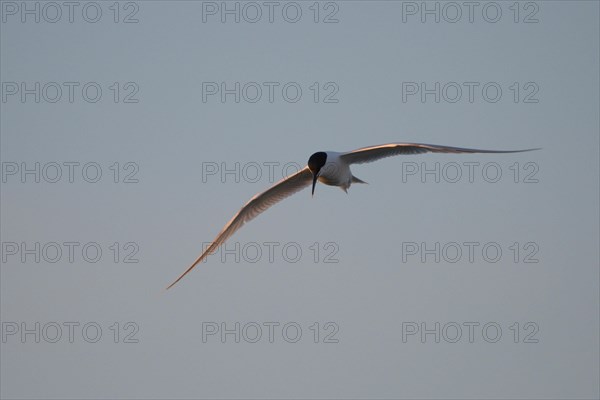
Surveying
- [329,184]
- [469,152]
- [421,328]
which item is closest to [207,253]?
[329,184]

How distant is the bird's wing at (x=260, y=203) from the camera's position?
18.0 metres

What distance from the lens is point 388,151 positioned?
16656 mm

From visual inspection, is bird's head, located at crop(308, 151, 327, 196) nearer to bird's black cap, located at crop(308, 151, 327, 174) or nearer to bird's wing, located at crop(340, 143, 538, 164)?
bird's black cap, located at crop(308, 151, 327, 174)

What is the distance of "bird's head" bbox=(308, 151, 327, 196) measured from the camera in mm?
16672

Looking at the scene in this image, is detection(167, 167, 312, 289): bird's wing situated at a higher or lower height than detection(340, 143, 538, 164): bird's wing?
lower

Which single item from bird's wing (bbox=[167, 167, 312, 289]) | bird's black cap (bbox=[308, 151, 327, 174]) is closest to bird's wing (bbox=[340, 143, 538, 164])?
bird's black cap (bbox=[308, 151, 327, 174])

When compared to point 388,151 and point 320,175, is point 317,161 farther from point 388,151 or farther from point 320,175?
point 388,151

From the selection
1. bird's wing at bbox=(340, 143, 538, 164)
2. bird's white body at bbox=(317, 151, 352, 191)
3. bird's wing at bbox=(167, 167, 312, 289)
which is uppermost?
bird's wing at bbox=(340, 143, 538, 164)

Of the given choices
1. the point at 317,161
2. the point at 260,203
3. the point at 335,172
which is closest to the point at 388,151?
the point at 335,172

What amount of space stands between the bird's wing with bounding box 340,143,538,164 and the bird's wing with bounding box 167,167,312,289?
4.02 ft

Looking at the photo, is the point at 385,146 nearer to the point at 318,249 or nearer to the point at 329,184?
the point at 329,184

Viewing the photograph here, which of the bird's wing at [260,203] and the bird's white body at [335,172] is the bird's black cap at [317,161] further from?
the bird's wing at [260,203]

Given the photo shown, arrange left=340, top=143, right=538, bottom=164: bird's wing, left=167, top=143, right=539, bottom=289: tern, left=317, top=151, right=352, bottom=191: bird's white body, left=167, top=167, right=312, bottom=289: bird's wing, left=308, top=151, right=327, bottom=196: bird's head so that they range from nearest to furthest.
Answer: left=340, top=143, right=538, bottom=164: bird's wing < left=167, top=143, right=539, bottom=289: tern < left=308, top=151, right=327, bottom=196: bird's head < left=317, top=151, right=352, bottom=191: bird's white body < left=167, top=167, right=312, bottom=289: bird's wing

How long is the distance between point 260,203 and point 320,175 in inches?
77.4
